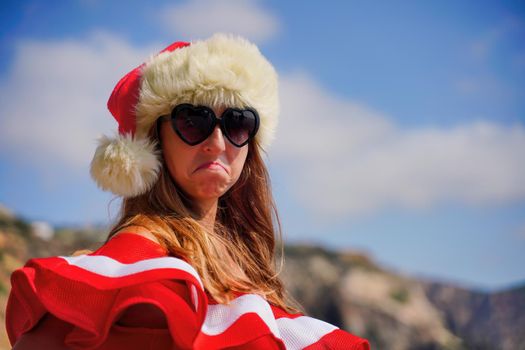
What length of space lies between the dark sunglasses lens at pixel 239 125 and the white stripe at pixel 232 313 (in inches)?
26.9

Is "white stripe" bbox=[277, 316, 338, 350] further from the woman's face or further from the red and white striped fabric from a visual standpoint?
the woman's face

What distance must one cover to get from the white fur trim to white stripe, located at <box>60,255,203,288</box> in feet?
2.45

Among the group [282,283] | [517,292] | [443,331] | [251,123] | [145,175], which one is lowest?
[443,331]

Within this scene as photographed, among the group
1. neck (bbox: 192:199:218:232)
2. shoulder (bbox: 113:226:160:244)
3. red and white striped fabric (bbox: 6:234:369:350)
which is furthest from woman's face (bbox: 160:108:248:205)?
red and white striped fabric (bbox: 6:234:369:350)

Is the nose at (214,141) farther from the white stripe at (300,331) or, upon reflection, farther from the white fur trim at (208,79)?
the white stripe at (300,331)

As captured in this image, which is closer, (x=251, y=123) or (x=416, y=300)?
(x=251, y=123)

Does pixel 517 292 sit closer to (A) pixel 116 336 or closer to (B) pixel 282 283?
(B) pixel 282 283

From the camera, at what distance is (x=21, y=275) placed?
216 centimetres

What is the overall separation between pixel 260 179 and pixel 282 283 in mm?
488

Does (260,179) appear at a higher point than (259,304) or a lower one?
higher

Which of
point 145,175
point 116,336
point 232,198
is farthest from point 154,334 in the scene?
point 232,198

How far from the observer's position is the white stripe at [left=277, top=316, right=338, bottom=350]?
2496mm

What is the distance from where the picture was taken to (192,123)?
2.70 meters

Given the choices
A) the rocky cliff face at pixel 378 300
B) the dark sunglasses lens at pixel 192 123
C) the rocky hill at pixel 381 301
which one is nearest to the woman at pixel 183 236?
the dark sunglasses lens at pixel 192 123
